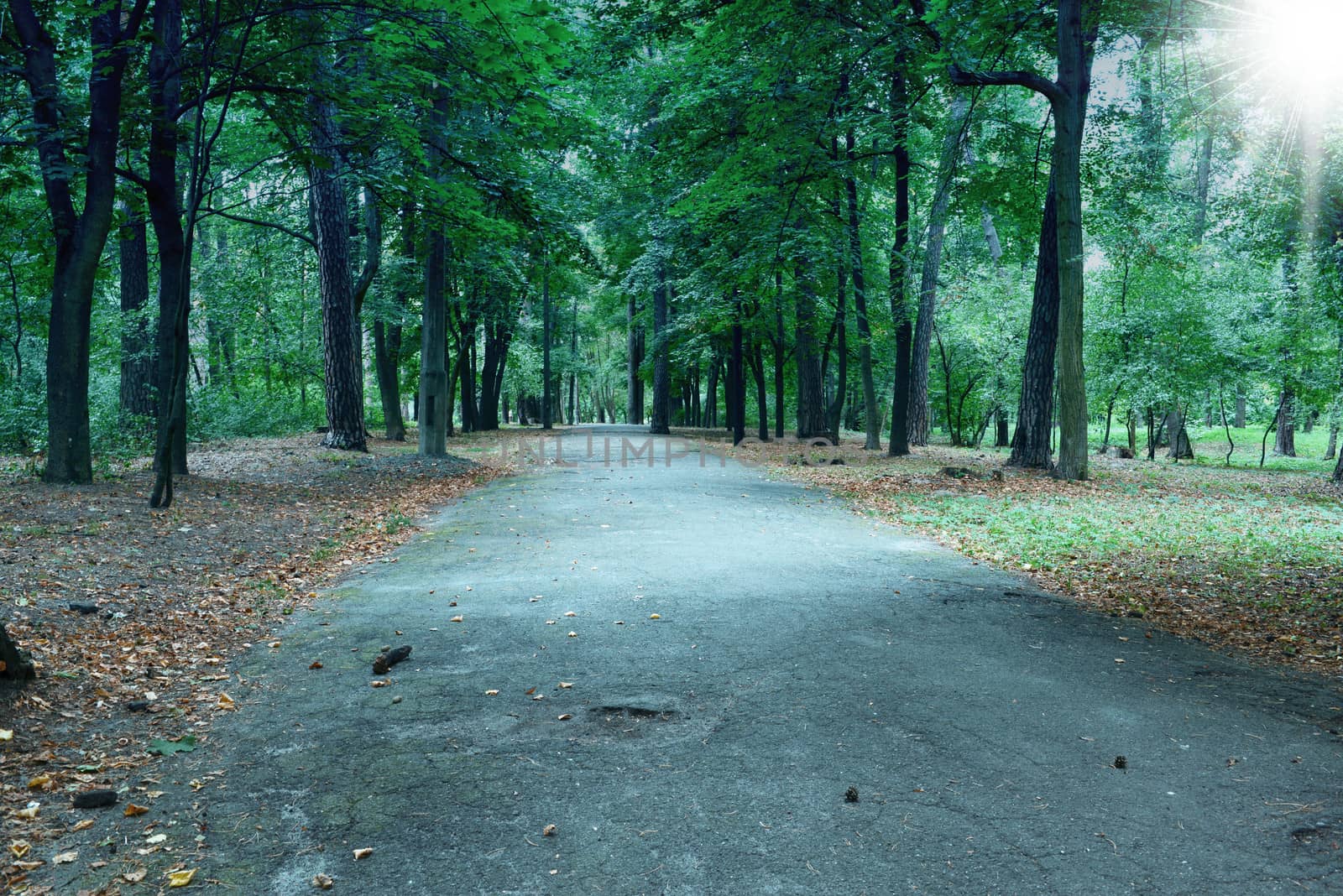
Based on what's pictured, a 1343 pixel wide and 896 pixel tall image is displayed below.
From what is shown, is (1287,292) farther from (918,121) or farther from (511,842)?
(511,842)

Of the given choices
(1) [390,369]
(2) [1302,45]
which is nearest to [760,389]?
(1) [390,369]

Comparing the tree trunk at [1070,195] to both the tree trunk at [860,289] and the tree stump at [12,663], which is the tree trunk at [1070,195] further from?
the tree stump at [12,663]

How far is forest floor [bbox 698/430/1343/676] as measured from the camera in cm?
604

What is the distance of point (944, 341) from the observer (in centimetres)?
3039

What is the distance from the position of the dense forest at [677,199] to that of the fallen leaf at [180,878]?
7.28m

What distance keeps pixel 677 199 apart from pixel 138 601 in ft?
46.6

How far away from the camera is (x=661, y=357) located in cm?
2962

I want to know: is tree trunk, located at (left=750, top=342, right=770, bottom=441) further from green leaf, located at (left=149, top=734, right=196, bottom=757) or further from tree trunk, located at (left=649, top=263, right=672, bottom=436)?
green leaf, located at (left=149, top=734, right=196, bottom=757)

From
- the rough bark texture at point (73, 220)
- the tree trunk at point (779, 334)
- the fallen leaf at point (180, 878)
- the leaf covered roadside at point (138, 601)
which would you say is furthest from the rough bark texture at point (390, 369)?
the fallen leaf at point (180, 878)

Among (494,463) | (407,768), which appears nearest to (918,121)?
(494,463)

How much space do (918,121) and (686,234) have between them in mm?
10489

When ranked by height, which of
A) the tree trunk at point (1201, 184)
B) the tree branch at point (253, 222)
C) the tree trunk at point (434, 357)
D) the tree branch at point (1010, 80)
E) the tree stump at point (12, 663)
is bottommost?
the tree stump at point (12, 663)

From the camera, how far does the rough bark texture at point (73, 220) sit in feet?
30.9

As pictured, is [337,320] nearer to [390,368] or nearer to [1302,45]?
[390,368]
